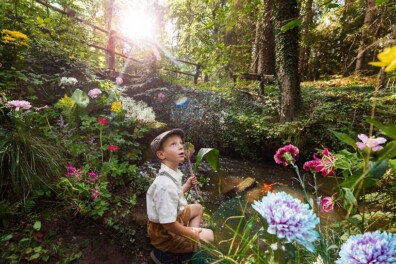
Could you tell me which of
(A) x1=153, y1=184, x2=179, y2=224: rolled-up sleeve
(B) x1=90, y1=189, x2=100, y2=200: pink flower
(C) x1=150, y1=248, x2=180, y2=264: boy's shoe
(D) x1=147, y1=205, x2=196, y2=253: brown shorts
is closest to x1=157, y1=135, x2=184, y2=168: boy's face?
(A) x1=153, y1=184, x2=179, y2=224: rolled-up sleeve

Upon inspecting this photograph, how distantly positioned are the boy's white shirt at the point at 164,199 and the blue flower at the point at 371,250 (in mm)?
1236

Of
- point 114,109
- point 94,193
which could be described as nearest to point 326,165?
point 94,193

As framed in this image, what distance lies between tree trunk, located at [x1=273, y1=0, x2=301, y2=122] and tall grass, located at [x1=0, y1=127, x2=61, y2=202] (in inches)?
191

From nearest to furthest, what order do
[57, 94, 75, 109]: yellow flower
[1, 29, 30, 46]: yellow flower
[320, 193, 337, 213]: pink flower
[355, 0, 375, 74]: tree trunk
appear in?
[320, 193, 337, 213]: pink flower, [1, 29, 30, 46]: yellow flower, [57, 94, 75, 109]: yellow flower, [355, 0, 375, 74]: tree trunk

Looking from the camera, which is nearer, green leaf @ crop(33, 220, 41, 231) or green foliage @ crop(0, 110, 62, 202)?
green leaf @ crop(33, 220, 41, 231)

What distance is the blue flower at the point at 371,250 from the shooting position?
0.59 meters

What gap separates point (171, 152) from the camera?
1951 millimetres

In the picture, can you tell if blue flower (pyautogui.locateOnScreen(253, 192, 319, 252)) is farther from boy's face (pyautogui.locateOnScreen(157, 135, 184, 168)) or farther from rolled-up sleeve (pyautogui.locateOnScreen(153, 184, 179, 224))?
boy's face (pyautogui.locateOnScreen(157, 135, 184, 168))

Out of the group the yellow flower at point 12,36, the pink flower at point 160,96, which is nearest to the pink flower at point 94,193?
the yellow flower at point 12,36

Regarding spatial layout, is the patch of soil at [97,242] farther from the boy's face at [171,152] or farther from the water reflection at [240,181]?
the water reflection at [240,181]

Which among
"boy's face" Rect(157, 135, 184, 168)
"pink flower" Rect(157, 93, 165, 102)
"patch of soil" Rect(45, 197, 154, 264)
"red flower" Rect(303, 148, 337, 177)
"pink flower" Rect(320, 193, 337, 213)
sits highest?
"pink flower" Rect(157, 93, 165, 102)

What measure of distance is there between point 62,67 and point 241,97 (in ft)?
16.2

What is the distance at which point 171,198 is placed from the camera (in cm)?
174

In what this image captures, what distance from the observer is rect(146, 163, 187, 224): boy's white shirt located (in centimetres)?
169
